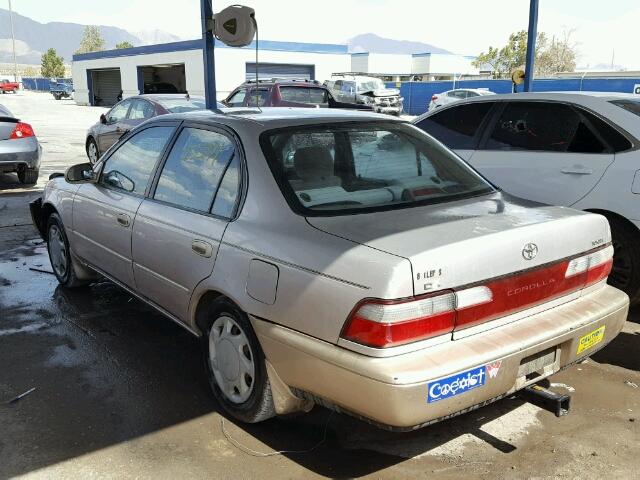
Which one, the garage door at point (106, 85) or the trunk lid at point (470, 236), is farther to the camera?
the garage door at point (106, 85)

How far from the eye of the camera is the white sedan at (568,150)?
15.2 ft

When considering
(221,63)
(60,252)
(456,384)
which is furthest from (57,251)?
(221,63)

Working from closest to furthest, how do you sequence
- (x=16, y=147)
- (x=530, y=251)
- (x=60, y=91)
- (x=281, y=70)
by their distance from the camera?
1. (x=530, y=251)
2. (x=16, y=147)
3. (x=281, y=70)
4. (x=60, y=91)

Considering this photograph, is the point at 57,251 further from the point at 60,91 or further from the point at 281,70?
the point at 60,91

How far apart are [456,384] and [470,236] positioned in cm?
63

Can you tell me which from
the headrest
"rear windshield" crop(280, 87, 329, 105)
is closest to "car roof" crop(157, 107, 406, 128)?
the headrest

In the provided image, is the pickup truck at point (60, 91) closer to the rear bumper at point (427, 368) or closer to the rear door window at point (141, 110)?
the rear door window at point (141, 110)

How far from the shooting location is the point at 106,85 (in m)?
53.7

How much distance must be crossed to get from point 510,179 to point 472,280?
3018 mm

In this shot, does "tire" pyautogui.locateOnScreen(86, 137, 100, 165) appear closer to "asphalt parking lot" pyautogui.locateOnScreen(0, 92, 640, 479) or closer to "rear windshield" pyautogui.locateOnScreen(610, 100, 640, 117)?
"asphalt parking lot" pyautogui.locateOnScreen(0, 92, 640, 479)

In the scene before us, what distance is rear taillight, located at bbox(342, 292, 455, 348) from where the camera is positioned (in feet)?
7.86

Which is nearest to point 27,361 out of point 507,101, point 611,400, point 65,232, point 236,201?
point 65,232

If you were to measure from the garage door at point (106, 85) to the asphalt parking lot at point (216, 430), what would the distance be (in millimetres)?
52713

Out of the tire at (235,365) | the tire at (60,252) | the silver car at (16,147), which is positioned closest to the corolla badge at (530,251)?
the tire at (235,365)
